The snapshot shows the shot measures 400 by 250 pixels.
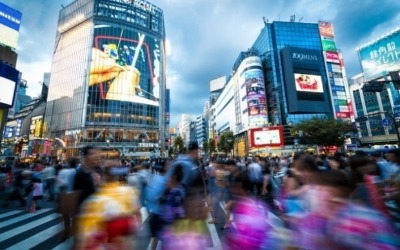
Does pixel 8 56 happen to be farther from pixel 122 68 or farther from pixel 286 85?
pixel 286 85

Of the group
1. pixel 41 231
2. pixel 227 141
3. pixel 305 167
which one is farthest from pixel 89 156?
pixel 227 141

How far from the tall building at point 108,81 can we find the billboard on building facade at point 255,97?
25.2 meters

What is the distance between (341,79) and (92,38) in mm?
69875

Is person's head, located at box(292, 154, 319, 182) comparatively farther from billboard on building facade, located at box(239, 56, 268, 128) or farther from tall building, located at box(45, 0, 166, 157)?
billboard on building facade, located at box(239, 56, 268, 128)

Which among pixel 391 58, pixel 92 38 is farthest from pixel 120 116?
pixel 391 58

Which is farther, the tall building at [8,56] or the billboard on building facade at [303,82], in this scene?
the billboard on building facade at [303,82]

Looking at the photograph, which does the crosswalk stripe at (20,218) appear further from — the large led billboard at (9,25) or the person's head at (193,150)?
the large led billboard at (9,25)

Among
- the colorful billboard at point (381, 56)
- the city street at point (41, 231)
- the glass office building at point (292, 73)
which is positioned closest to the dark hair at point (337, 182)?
the city street at point (41, 231)

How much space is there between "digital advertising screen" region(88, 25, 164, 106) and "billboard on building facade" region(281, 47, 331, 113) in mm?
36000

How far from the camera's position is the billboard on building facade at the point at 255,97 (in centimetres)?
6025

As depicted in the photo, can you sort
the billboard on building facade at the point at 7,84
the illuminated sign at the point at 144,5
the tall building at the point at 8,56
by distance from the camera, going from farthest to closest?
the illuminated sign at the point at 144,5 < the tall building at the point at 8,56 < the billboard on building facade at the point at 7,84

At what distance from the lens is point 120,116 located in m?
61.0

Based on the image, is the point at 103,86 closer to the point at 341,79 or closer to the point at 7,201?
the point at 7,201

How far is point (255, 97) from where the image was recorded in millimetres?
60188
